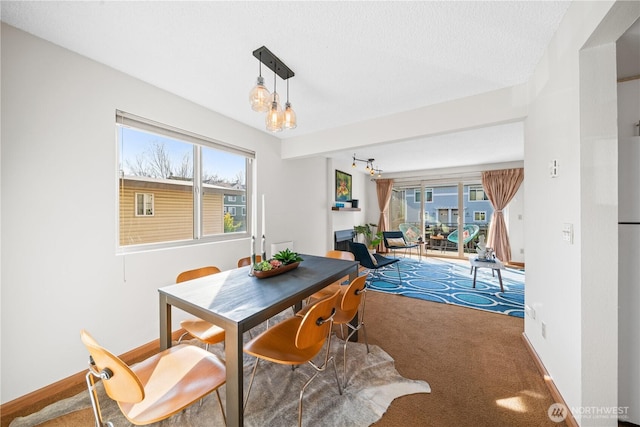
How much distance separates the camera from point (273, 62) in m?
1.78

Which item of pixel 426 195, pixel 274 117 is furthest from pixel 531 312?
pixel 426 195

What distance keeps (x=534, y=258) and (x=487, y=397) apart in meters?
1.18

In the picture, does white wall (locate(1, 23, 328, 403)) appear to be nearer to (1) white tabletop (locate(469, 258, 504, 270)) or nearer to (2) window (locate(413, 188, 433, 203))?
(1) white tabletop (locate(469, 258, 504, 270))

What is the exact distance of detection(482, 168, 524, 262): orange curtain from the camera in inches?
211

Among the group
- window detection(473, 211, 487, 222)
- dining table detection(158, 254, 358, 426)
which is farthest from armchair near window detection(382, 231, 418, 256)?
dining table detection(158, 254, 358, 426)

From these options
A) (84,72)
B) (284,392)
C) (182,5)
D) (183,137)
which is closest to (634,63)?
(182,5)

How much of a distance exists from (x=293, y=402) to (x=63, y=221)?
2.08m

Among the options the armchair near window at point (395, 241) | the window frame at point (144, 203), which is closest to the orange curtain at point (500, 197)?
the armchair near window at point (395, 241)

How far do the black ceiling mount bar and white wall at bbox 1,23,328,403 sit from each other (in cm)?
118

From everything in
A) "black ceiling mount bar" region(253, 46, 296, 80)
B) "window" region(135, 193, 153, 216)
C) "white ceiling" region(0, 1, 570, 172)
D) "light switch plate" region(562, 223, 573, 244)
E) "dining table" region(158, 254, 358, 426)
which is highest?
"white ceiling" region(0, 1, 570, 172)

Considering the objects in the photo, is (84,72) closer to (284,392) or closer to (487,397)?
(284,392)

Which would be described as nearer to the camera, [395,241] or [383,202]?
[395,241]

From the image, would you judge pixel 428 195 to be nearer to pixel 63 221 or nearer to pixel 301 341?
pixel 301 341

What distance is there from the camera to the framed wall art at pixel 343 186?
5527 millimetres
